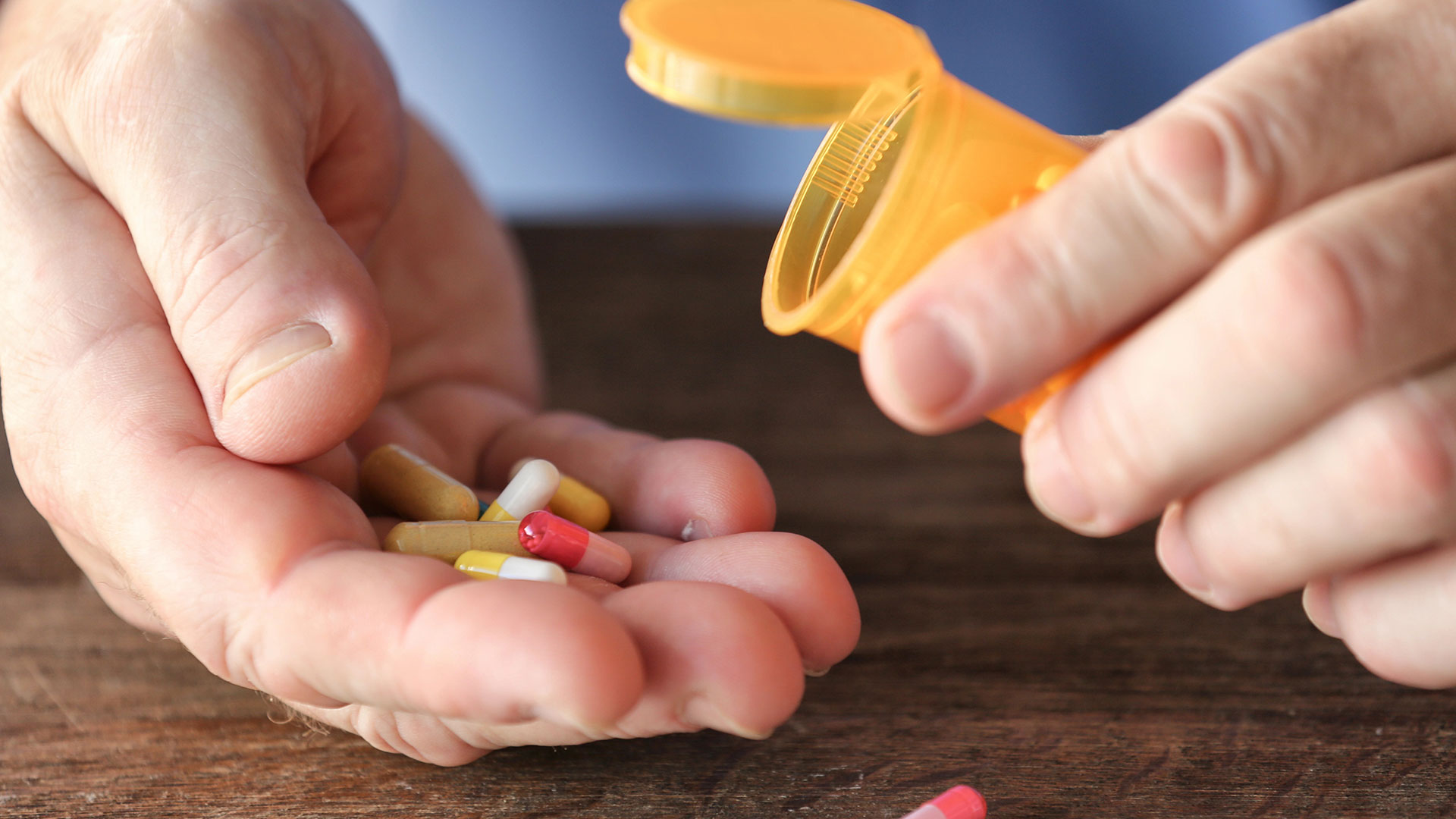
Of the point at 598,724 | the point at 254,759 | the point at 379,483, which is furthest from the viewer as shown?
the point at 379,483

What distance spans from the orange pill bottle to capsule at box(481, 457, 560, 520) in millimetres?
411

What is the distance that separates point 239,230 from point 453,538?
1.25 ft

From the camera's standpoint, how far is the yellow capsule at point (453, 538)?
1111 millimetres

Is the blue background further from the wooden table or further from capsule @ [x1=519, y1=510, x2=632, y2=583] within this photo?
capsule @ [x1=519, y1=510, x2=632, y2=583]

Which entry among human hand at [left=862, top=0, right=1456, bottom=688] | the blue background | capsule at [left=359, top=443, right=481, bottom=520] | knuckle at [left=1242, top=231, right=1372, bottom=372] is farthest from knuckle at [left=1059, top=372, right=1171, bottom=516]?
the blue background

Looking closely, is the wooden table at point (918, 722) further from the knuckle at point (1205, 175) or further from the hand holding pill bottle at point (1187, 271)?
the knuckle at point (1205, 175)

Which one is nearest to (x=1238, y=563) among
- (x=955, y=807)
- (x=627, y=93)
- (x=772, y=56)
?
(x=955, y=807)

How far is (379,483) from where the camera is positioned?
1271 mm

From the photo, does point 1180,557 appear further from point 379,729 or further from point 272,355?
point 272,355

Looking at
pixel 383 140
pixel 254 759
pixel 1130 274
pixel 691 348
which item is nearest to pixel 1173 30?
pixel 691 348

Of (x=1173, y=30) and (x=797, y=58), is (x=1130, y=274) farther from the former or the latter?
(x=1173, y=30)

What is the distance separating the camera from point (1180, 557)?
0.98 metres

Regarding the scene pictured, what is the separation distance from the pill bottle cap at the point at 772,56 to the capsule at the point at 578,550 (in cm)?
46

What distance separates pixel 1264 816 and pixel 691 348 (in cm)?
172
